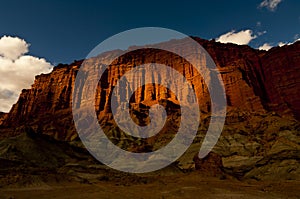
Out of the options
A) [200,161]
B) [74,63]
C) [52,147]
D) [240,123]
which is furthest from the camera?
[74,63]

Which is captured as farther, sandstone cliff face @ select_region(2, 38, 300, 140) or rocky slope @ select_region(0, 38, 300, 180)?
sandstone cliff face @ select_region(2, 38, 300, 140)

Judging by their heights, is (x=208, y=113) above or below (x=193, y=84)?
below

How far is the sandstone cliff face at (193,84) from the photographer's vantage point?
125 metres

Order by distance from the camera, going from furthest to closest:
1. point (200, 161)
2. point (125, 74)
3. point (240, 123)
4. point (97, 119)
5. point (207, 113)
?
point (125, 74), point (97, 119), point (207, 113), point (240, 123), point (200, 161)

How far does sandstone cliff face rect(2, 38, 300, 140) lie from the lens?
12481 cm

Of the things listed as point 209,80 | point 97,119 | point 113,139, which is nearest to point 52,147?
point 113,139

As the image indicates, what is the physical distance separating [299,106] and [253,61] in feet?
127

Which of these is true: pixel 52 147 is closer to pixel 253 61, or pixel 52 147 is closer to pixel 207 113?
pixel 207 113

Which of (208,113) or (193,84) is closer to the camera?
(208,113)

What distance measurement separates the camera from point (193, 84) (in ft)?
479

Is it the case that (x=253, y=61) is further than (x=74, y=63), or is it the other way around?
(x=74, y=63)

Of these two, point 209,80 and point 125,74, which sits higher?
point 125,74

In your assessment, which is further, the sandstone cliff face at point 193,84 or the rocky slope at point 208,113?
the sandstone cliff face at point 193,84

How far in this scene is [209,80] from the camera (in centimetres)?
13450
